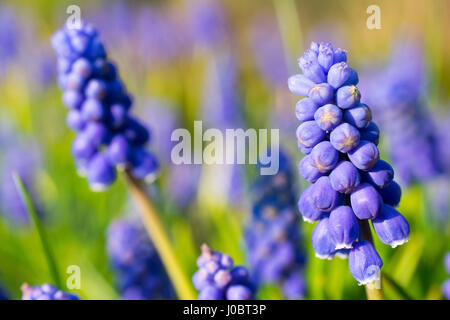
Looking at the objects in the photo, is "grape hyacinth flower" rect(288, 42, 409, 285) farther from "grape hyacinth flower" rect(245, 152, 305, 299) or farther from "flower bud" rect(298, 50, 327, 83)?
"grape hyacinth flower" rect(245, 152, 305, 299)

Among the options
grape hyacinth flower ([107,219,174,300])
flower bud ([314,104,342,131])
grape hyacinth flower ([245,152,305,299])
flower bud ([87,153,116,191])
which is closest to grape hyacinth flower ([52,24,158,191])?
flower bud ([87,153,116,191])

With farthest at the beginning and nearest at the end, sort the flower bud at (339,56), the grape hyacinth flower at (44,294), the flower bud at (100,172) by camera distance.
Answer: the flower bud at (100,172), the grape hyacinth flower at (44,294), the flower bud at (339,56)

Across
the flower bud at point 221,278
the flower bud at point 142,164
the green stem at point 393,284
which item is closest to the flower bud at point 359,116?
the green stem at point 393,284

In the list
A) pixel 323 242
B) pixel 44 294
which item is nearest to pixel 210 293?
pixel 323 242

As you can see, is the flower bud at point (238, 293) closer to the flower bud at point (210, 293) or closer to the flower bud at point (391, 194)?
the flower bud at point (210, 293)

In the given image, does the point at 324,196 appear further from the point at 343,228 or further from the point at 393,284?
the point at 393,284
